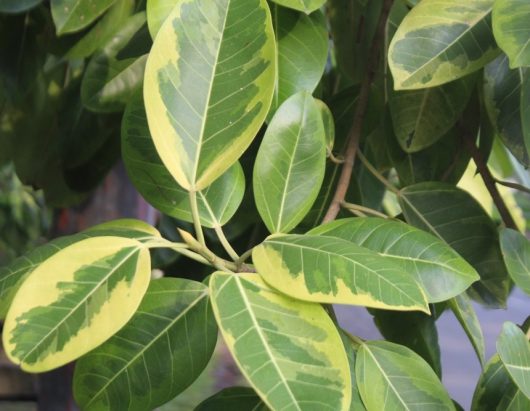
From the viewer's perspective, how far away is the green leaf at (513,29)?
0.48 m

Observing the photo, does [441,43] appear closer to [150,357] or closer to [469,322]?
[469,322]

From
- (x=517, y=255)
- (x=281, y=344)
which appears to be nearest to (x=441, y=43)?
(x=517, y=255)

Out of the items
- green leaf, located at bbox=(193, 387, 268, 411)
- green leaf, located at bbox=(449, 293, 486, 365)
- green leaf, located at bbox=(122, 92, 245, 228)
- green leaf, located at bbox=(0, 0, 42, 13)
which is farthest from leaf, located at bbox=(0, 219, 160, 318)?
green leaf, located at bbox=(0, 0, 42, 13)

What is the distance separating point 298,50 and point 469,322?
0.26m

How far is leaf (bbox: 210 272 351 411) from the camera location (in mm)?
363

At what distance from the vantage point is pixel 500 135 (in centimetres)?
60

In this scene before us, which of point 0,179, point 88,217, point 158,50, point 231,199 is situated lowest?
point 0,179

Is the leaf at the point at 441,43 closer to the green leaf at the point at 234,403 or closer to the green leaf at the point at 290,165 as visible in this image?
the green leaf at the point at 290,165

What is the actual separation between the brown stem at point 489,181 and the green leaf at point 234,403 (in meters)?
0.27

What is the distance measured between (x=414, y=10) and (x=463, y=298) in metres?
0.24

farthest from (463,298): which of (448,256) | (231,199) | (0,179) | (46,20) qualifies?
(0,179)

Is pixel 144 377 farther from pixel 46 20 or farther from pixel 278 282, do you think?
pixel 46 20

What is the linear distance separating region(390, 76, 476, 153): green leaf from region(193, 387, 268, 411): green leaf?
0.28 metres

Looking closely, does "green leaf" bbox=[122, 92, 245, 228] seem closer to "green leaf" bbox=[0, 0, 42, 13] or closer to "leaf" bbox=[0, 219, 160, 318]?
"leaf" bbox=[0, 219, 160, 318]
